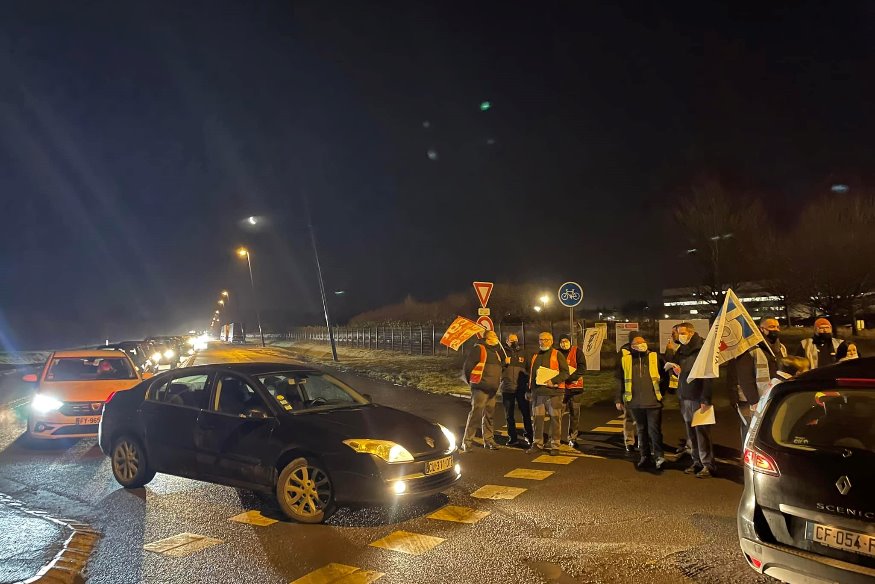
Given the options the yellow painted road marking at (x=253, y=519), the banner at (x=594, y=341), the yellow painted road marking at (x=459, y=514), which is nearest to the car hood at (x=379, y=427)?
the yellow painted road marking at (x=459, y=514)

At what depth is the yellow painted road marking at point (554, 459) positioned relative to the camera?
8.80m

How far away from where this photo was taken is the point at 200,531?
597cm

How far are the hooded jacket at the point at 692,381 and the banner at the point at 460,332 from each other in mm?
7087

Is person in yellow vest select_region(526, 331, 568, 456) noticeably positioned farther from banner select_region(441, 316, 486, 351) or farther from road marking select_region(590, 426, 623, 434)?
banner select_region(441, 316, 486, 351)

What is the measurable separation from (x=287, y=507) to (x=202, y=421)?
5.10ft

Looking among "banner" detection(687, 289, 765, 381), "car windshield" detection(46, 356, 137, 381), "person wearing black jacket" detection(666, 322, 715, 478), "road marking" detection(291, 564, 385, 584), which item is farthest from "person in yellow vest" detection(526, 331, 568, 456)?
"car windshield" detection(46, 356, 137, 381)

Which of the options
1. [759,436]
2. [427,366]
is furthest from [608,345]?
[759,436]

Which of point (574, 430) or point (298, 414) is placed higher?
point (298, 414)

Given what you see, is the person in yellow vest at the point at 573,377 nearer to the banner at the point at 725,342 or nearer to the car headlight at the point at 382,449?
the banner at the point at 725,342

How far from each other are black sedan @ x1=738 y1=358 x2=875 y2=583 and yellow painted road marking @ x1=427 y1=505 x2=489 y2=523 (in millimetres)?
2664

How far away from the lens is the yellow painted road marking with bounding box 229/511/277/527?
6.20 meters

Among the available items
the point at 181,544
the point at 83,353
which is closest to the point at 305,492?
the point at 181,544

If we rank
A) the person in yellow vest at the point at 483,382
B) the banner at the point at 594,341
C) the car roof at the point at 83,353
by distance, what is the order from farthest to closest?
the banner at the point at 594,341
the car roof at the point at 83,353
the person in yellow vest at the point at 483,382

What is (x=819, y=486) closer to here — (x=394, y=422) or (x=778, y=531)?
(x=778, y=531)
